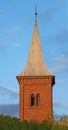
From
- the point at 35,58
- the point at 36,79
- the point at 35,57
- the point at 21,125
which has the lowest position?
the point at 21,125

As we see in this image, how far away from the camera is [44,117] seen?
406 ft

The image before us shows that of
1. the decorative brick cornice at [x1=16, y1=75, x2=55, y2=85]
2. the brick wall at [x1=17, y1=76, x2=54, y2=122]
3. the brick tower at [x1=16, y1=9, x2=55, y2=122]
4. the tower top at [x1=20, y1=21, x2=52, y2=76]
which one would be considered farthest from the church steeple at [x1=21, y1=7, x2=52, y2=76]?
the brick wall at [x1=17, y1=76, x2=54, y2=122]

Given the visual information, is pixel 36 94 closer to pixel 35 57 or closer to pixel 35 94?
pixel 35 94

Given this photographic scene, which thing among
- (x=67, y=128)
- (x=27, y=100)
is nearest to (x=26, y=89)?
(x=27, y=100)

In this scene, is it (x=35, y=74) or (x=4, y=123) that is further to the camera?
(x=35, y=74)

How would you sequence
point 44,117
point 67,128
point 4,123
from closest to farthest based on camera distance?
point 4,123 → point 67,128 → point 44,117

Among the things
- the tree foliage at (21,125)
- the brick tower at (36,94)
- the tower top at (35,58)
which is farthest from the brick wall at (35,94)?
the tree foliage at (21,125)

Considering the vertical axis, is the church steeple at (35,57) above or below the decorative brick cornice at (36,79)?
above

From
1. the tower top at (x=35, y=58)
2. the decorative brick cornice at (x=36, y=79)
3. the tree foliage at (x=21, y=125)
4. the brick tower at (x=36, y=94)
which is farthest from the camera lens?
the tower top at (x=35, y=58)

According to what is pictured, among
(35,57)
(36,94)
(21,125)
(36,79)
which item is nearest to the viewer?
(21,125)

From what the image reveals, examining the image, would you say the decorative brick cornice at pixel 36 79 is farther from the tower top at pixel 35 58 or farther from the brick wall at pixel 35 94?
the tower top at pixel 35 58

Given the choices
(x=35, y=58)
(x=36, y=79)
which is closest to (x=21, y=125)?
(x=36, y=79)

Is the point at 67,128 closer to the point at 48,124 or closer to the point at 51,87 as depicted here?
Answer: the point at 48,124

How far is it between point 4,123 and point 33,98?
898 inches
